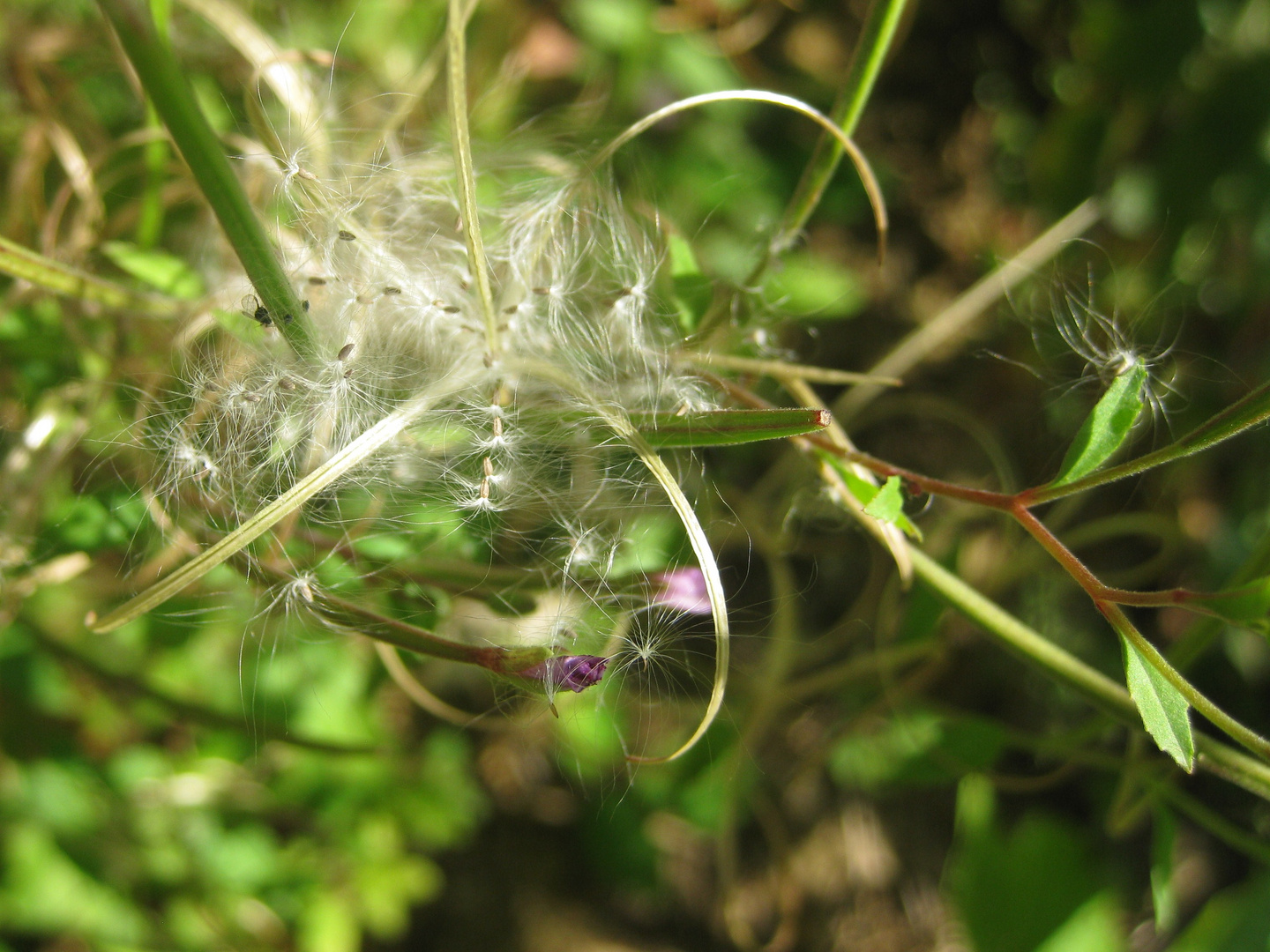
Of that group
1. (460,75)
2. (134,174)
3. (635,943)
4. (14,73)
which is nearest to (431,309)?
(460,75)

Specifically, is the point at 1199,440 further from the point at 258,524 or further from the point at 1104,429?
the point at 258,524

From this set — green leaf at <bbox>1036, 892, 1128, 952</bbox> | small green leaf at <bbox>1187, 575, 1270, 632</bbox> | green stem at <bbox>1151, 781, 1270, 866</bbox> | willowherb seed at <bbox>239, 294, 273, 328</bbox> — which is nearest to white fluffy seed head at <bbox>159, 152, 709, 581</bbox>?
willowherb seed at <bbox>239, 294, 273, 328</bbox>

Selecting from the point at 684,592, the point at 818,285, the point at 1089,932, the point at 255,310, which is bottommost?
the point at 1089,932

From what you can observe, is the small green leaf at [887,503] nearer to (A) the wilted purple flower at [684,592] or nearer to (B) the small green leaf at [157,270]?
(A) the wilted purple flower at [684,592]

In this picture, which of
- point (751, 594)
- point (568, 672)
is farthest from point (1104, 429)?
point (751, 594)

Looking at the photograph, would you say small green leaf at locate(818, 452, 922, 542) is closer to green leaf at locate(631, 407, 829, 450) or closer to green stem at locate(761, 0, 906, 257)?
green leaf at locate(631, 407, 829, 450)

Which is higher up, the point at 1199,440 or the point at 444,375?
the point at 444,375
